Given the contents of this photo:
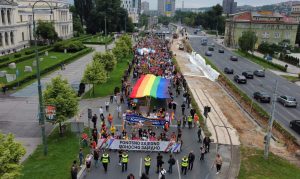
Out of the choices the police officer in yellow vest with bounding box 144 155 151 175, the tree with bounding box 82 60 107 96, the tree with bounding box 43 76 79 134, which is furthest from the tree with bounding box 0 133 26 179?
the tree with bounding box 82 60 107 96

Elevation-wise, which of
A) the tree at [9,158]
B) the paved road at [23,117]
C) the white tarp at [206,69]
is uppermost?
the tree at [9,158]

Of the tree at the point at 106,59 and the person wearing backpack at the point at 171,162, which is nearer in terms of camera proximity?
the person wearing backpack at the point at 171,162

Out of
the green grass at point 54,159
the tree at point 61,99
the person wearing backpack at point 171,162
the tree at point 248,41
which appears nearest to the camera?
the green grass at point 54,159

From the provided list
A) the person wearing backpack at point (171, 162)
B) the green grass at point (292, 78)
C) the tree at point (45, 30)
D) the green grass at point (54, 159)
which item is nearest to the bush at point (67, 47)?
the tree at point (45, 30)

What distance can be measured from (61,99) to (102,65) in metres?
16.3

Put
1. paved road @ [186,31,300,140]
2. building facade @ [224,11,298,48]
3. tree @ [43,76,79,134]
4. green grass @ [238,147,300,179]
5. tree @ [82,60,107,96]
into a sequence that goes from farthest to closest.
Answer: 1. building facade @ [224,11,298,48]
2. tree @ [82,60,107,96]
3. paved road @ [186,31,300,140]
4. tree @ [43,76,79,134]
5. green grass @ [238,147,300,179]

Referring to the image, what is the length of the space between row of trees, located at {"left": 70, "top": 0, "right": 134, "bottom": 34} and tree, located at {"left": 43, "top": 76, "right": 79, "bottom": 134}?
9532cm

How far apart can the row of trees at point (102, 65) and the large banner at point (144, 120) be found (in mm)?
10231

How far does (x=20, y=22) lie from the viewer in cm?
8331

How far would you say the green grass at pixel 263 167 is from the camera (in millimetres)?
19594

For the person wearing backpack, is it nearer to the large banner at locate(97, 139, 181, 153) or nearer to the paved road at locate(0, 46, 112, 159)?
the large banner at locate(97, 139, 181, 153)

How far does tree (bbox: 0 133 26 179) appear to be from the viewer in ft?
44.0

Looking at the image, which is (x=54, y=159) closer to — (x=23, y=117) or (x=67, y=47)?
(x=23, y=117)

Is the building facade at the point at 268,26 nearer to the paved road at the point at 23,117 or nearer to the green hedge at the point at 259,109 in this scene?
the green hedge at the point at 259,109
